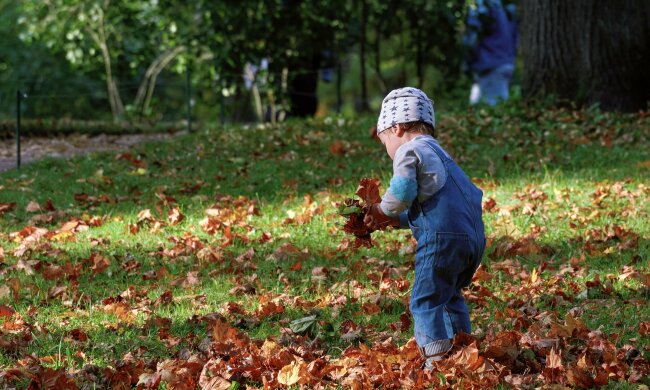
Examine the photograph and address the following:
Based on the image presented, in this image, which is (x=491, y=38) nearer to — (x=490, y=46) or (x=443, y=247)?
(x=490, y=46)

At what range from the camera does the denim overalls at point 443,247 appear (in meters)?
3.86

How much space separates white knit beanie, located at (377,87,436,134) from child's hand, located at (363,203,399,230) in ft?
1.22

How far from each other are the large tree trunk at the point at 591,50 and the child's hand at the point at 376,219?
7678mm

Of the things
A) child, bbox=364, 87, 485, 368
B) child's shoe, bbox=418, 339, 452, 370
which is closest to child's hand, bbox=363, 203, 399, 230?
child, bbox=364, 87, 485, 368

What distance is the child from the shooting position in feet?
12.6

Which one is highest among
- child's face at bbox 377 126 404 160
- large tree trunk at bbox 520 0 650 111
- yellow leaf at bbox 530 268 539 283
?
large tree trunk at bbox 520 0 650 111

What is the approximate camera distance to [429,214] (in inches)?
153

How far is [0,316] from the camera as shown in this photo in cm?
489

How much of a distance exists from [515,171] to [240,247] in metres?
3.30

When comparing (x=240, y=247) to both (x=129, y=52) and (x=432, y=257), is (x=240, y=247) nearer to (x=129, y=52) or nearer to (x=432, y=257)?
(x=432, y=257)

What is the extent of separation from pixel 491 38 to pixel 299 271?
8.59m

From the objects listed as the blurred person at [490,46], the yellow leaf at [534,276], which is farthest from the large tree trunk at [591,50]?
the yellow leaf at [534,276]

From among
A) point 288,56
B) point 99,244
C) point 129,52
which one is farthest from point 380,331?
point 129,52

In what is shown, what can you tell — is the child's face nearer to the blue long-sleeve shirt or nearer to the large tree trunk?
the blue long-sleeve shirt
